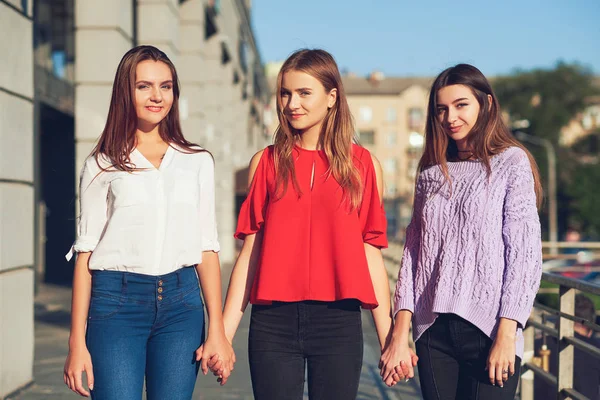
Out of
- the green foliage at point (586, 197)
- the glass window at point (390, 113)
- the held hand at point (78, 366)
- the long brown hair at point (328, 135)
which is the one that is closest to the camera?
the held hand at point (78, 366)

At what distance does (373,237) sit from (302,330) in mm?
508

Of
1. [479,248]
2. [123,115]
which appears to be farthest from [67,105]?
[479,248]

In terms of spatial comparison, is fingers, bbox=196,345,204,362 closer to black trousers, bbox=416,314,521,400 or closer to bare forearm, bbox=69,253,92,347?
bare forearm, bbox=69,253,92,347

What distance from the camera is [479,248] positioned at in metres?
3.29

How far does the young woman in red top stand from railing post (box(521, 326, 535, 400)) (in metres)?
2.77

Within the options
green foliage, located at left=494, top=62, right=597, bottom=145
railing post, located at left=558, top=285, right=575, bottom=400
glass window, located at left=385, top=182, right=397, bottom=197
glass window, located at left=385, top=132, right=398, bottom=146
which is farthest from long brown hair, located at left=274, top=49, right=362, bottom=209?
glass window, located at left=385, top=132, right=398, bottom=146

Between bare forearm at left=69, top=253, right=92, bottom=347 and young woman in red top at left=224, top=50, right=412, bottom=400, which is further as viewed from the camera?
young woman in red top at left=224, top=50, right=412, bottom=400

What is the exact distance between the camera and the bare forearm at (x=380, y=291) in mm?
3426

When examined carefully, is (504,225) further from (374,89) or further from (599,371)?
(374,89)

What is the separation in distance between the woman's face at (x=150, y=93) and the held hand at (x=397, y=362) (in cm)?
131

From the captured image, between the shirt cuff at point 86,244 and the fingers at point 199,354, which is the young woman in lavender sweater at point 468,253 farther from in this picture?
the shirt cuff at point 86,244

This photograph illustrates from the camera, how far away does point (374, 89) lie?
88.9 metres

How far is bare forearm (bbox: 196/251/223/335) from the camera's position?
10.5 feet

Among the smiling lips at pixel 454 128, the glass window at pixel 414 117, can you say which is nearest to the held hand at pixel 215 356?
the smiling lips at pixel 454 128
